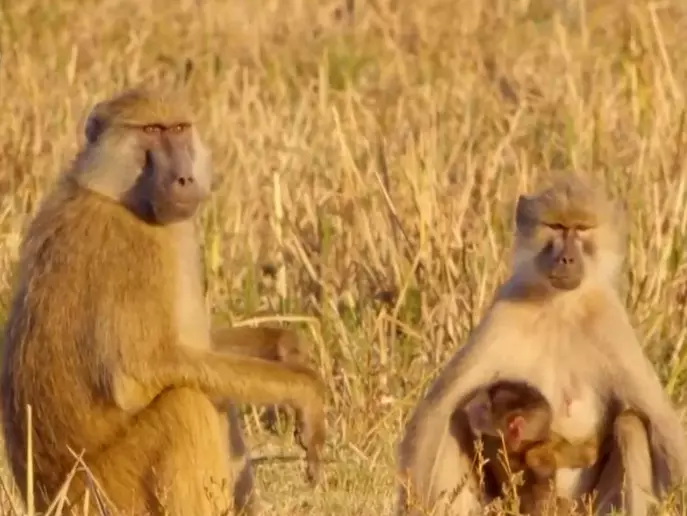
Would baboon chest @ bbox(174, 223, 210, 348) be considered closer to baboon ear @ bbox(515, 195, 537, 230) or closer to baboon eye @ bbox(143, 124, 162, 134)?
baboon eye @ bbox(143, 124, 162, 134)

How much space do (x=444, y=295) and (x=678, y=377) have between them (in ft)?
2.50

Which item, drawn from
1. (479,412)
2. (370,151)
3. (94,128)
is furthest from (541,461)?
(370,151)

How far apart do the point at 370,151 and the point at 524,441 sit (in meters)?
2.70

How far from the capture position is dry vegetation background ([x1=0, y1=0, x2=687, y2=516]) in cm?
658

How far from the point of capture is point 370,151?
25.8 ft

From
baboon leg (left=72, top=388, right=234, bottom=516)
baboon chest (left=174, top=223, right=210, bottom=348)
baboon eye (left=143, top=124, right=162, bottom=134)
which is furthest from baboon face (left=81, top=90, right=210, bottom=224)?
baboon leg (left=72, top=388, right=234, bottom=516)

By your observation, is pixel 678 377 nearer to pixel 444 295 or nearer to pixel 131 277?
pixel 444 295

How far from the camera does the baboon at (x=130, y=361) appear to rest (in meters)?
5.18

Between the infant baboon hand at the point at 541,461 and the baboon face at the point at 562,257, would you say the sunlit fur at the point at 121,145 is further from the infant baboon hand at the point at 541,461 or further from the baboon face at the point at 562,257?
the infant baboon hand at the point at 541,461

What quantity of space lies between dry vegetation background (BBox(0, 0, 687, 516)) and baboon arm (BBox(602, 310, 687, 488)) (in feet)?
2.35

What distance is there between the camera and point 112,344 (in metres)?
5.21

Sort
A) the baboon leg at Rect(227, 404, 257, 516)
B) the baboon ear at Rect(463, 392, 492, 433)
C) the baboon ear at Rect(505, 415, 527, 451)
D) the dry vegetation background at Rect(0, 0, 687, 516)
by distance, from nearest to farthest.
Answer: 1. the baboon ear at Rect(505, 415, 527, 451)
2. the baboon ear at Rect(463, 392, 492, 433)
3. the baboon leg at Rect(227, 404, 257, 516)
4. the dry vegetation background at Rect(0, 0, 687, 516)

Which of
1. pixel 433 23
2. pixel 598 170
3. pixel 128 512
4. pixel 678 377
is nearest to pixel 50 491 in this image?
pixel 128 512

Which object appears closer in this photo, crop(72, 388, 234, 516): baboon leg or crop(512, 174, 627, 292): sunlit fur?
crop(72, 388, 234, 516): baboon leg
